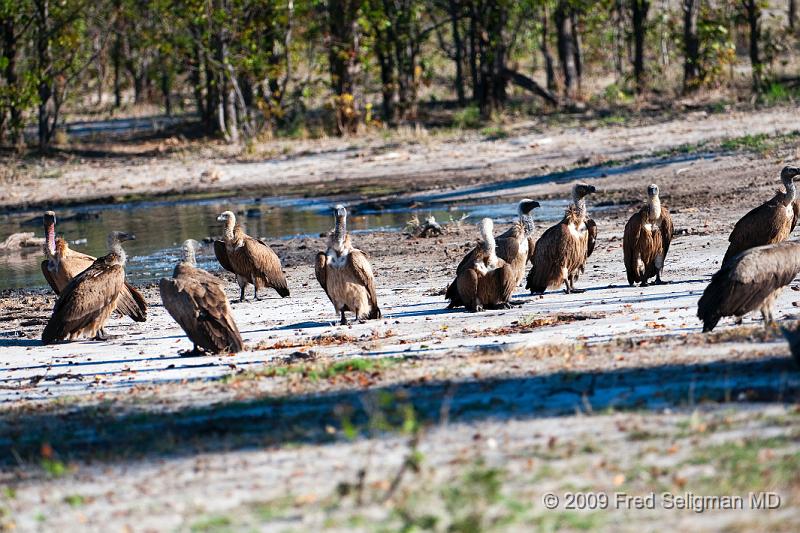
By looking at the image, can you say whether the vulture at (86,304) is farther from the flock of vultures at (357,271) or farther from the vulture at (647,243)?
the vulture at (647,243)

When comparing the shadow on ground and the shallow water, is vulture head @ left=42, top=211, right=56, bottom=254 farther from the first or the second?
the shadow on ground

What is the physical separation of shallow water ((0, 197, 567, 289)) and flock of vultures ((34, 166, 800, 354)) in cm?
378

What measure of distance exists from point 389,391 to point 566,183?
592 inches

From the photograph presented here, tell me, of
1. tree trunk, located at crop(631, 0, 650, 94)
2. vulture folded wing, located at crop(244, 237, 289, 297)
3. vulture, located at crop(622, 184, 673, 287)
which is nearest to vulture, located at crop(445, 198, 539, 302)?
vulture, located at crop(622, 184, 673, 287)

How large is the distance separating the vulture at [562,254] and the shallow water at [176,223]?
5.40 m

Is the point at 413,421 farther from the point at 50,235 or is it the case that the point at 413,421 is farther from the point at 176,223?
the point at 176,223

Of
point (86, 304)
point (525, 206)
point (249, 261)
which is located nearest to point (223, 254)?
point (249, 261)

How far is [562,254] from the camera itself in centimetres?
1314

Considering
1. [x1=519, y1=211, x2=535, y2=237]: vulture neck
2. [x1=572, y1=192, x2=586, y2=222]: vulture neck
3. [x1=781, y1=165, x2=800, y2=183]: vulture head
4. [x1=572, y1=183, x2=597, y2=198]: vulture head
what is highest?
[x1=781, y1=165, x2=800, y2=183]: vulture head

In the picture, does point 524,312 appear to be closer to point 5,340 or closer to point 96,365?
point 96,365

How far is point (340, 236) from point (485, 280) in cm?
160

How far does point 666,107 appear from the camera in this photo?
101 ft

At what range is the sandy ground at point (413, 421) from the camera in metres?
5.63

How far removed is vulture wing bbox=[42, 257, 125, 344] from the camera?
1230cm
